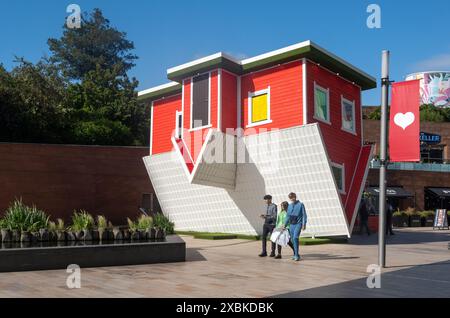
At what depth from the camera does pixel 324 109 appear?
20.9m

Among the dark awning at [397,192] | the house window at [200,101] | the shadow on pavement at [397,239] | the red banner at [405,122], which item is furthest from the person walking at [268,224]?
the dark awning at [397,192]

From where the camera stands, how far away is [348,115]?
22766mm

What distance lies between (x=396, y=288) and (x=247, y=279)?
9.18ft

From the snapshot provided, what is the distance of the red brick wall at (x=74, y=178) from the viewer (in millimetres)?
28469

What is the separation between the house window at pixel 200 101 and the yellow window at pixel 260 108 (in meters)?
1.97

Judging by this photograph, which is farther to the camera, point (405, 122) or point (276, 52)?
point (276, 52)

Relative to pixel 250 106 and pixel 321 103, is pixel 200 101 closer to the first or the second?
Answer: pixel 250 106

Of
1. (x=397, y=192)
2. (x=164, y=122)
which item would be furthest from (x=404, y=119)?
(x=397, y=192)

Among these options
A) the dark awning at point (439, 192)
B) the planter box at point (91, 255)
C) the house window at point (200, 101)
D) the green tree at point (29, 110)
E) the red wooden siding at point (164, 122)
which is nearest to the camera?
the planter box at point (91, 255)

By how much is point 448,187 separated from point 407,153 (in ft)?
118

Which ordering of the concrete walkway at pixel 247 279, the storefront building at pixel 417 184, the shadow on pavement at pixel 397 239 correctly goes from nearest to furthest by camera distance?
the concrete walkway at pixel 247 279 → the shadow on pavement at pixel 397 239 → the storefront building at pixel 417 184

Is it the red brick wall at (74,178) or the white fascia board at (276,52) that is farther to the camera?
the red brick wall at (74,178)

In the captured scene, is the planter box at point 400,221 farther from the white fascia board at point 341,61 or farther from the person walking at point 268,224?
the person walking at point 268,224
